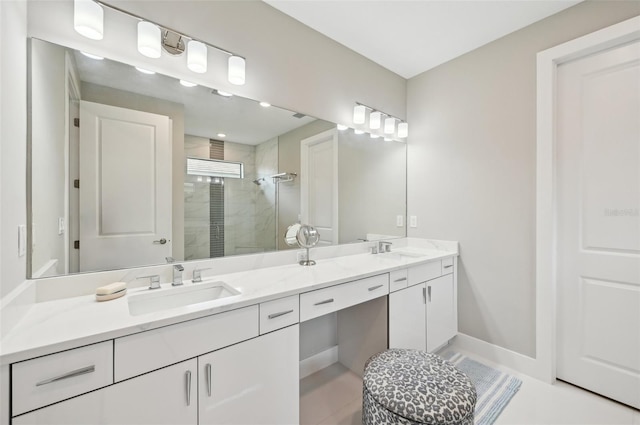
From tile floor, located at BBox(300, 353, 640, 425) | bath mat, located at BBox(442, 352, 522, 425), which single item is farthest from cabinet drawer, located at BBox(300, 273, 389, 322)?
bath mat, located at BBox(442, 352, 522, 425)

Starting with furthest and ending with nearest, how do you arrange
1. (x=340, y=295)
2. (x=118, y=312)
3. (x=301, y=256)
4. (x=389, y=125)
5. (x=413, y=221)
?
(x=413, y=221) → (x=389, y=125) → (x=301, y=256) → (x=340, y=295) → (x=118, y=312)

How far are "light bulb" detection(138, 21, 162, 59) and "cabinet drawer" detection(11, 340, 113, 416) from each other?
1294 mm

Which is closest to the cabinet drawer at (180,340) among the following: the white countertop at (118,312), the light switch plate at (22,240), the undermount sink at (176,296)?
the white countertop at (118,312)

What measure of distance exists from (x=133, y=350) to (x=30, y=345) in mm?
251

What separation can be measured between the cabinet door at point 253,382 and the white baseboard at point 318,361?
0.76m

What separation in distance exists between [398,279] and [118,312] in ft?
4.98

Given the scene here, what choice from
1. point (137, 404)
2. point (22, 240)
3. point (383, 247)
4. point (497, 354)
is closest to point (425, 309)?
point (383, 247)

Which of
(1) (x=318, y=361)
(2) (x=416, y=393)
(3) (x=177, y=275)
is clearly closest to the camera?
(2) (x=416, y=393)

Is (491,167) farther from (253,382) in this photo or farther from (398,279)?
(253,382)

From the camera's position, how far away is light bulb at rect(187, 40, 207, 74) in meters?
1.46

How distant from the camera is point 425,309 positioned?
204 centimetres

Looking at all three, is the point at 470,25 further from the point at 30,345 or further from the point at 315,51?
the point at 30,345

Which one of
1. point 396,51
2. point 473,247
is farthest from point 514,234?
point 396,51

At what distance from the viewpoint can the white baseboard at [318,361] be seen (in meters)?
2.03
